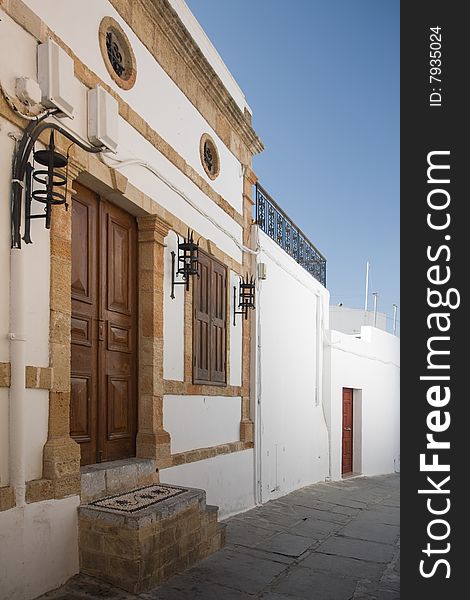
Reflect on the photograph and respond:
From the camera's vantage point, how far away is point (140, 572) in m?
4.41

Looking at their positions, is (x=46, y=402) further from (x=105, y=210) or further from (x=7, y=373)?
(x=105, y=210)

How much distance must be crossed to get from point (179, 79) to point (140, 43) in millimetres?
978

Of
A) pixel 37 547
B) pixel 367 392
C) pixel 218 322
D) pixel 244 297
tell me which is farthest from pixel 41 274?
pixel 367 392

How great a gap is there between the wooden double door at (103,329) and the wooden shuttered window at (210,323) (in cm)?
129

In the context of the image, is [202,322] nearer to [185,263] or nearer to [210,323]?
[210,323]

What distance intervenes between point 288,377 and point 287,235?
276 cm

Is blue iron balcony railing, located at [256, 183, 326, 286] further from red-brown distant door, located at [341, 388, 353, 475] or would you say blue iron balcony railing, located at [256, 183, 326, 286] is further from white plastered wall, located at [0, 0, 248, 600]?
white plastered wall, located at [0, 0, 248, 600]

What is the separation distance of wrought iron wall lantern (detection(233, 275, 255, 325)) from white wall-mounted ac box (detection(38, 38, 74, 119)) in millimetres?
4561

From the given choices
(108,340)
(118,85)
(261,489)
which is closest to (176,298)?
(108,340)

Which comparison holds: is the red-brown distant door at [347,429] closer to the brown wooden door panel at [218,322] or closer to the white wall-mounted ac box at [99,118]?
the brown wooden door panel at [218,322]

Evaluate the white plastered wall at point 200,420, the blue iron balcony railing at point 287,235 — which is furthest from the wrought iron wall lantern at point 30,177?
the blue iron balcony railing at point 287,235

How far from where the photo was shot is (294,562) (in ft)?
19.2

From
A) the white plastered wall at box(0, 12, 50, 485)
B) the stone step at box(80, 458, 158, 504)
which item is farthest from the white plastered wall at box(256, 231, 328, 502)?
the white plastered wall at box(0, 12, 50, 485)

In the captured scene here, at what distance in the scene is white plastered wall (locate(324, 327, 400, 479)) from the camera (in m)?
13.6
